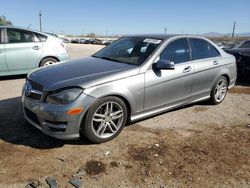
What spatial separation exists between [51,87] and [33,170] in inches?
42.9

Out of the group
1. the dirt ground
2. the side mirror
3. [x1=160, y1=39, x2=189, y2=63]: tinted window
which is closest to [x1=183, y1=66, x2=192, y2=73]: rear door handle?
[x1=160, y1=39, x2=189, y2=63]: tinted window

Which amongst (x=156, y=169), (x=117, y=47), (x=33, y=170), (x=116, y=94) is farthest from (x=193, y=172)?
(x=117, y=47)

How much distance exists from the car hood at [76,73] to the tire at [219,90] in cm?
230

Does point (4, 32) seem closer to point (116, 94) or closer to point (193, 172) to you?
point (116, 94)

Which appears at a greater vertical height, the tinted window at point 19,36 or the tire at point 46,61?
the tinted window at point 19,36

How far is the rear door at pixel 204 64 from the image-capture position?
536 centimetres

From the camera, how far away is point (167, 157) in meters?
3.77

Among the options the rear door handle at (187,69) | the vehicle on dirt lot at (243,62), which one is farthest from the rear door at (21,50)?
the vehicle on dirt lot at (243,62)

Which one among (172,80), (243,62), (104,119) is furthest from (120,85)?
(243,62)

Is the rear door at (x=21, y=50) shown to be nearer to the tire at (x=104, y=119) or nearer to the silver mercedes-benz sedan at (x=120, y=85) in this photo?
the silver mercedes-benz sedan at (x=120, y=85)

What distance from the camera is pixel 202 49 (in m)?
5.66

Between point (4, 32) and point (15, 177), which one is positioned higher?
point (4, 32)

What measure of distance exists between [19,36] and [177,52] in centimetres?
501

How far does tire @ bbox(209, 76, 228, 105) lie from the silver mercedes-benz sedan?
0.19 ft
